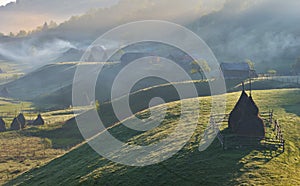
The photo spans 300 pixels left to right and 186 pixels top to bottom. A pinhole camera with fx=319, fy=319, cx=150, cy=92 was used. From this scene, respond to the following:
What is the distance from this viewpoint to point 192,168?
32781mm

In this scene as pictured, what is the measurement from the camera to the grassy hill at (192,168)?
99.4 ft

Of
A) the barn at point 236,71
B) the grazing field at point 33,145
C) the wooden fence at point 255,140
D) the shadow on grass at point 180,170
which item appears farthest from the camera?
the barn at point 236,71

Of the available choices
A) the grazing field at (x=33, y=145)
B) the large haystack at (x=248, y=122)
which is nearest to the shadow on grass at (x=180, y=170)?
the large haystack at (x=248, y=122)

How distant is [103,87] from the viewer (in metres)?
159

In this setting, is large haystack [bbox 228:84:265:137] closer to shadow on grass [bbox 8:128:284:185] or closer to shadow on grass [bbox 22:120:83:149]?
shadow on grass [bbox 8:128:284:185]

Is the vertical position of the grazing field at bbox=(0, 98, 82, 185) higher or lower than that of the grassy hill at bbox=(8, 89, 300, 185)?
lower

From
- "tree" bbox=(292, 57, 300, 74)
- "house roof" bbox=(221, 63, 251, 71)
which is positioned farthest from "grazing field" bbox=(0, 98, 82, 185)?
"tree" bbox=(292, 57, 300, 74)

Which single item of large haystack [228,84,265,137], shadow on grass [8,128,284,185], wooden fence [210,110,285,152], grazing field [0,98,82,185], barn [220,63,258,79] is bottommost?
grazing field [0,98,82,185]

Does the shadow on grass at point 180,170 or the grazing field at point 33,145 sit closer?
the shadow on grass at point 180,170

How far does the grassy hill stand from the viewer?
3030cm

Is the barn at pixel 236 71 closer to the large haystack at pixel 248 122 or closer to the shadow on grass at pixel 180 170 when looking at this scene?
the large haystack at pixel 248 122

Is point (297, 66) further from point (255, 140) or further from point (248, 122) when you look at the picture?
point (255, 140)

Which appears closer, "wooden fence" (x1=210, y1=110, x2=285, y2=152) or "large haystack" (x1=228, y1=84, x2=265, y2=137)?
"wooden fence" (x1=210, y1=110, x2=285, y2=152)

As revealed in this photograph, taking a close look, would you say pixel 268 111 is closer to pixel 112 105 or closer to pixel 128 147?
pixel 128 147
